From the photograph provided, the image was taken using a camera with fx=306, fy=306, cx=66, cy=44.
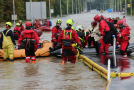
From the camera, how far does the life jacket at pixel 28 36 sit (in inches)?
434

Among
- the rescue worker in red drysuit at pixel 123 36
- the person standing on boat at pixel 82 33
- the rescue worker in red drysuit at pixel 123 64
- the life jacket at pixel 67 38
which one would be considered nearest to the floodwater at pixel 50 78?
the rescue worker in red drysuit at pixel 123 64

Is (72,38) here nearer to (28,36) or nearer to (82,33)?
(28,36)

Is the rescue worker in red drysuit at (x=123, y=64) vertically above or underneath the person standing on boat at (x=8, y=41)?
underneath

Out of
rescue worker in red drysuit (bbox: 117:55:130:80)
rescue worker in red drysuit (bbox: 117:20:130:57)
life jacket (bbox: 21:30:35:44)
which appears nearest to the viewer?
rescue worker in red drysuit (bbox: 117:55:130:80)

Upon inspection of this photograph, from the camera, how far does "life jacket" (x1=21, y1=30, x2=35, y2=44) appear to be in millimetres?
11031

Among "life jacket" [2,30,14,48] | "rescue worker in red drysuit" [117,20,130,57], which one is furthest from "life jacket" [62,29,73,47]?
"life jacket" [2,30,14,48]

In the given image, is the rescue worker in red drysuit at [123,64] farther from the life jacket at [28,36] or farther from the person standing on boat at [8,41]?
the person standing on boat at [8,41]

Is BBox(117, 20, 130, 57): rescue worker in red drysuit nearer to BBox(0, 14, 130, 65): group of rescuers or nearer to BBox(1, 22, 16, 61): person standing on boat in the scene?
BBox(0, 14, 130, 65): group of rescuers

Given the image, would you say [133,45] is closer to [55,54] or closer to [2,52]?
[55,54]

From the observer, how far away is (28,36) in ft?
Result: 36.4

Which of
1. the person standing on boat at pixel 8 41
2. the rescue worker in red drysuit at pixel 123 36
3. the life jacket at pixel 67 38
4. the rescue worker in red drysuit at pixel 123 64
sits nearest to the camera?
the rescue worker in red drysuit at pixel 123 64

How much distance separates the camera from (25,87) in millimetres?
7668

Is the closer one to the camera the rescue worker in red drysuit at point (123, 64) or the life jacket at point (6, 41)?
the rescue worker in red drysuit at point (123, 64)

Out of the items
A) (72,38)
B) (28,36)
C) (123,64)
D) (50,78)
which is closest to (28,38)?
(28,36)
